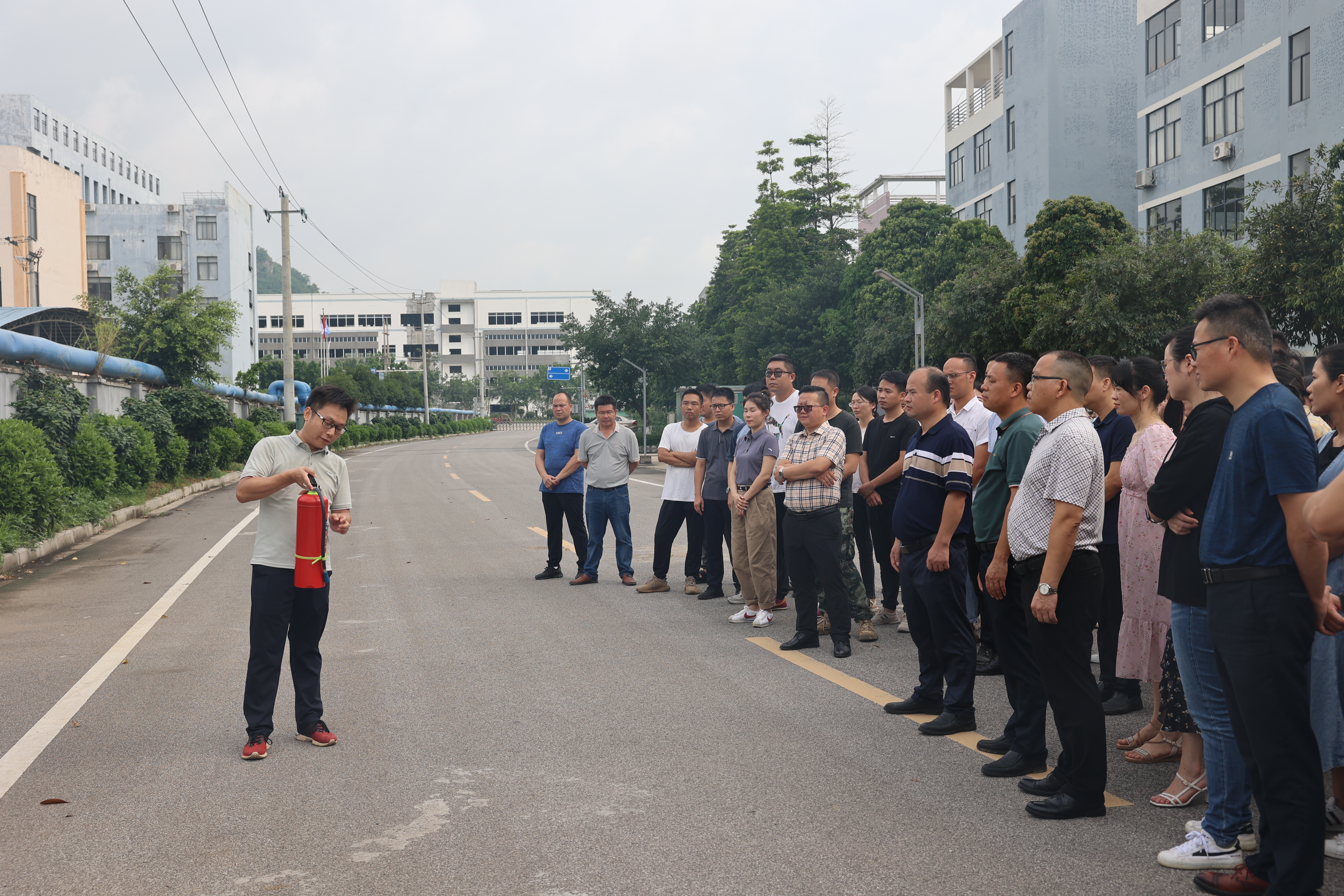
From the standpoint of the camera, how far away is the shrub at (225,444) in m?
27.0

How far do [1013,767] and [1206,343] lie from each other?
2.28 meters

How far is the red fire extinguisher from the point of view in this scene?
211 inches

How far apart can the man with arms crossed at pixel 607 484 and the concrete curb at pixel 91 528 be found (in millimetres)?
6689

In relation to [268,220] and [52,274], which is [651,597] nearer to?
[268,220]

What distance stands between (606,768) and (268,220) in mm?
39679

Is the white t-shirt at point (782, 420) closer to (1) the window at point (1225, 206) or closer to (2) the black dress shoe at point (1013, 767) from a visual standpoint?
(2) the black dress shoe at point (1013, 767)

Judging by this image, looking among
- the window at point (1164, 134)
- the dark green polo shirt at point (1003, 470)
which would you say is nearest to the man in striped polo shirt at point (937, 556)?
the dark green polo shirt at point (1003, 470)

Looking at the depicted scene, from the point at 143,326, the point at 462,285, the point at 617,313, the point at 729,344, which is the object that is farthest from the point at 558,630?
the point at 462,285

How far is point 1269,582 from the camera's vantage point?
11.1 ft

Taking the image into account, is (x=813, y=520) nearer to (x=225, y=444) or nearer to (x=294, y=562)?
Result: (x=294, y=562)

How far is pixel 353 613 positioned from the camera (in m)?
9.38

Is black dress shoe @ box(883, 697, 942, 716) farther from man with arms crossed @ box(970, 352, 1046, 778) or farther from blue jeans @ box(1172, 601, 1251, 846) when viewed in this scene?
blue jeans @ box(1172, 601, 1251, 846)

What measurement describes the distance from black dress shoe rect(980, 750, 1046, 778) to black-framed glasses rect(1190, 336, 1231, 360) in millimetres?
2142

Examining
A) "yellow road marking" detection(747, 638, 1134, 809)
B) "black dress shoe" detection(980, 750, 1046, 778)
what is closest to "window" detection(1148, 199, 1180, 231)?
"yellow road marking" detection(747, 638, 1134, 809)
